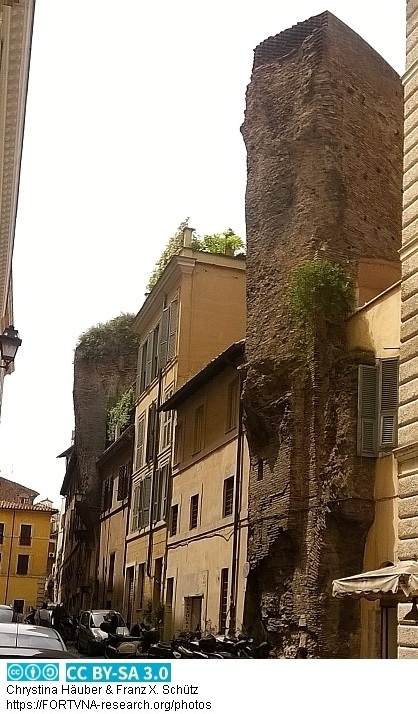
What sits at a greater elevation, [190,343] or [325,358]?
[190,343]

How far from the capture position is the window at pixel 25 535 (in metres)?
14.5

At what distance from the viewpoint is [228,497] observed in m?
12.0

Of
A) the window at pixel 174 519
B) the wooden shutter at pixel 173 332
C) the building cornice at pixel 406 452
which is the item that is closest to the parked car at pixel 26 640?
the building cornice at pixel 406 452

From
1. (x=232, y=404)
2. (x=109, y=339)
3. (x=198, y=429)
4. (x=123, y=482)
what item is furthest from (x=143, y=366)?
(x=232, y=404)

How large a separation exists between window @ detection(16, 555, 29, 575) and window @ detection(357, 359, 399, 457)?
7.28m

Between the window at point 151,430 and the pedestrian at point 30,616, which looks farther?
the window at point 151,430

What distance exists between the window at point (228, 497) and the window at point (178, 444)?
2037 millimetres

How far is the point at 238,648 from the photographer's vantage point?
401 inches

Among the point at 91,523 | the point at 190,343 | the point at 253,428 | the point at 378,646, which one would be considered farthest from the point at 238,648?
the point at 91,523

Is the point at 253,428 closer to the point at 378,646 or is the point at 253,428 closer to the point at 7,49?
the point at 378,646

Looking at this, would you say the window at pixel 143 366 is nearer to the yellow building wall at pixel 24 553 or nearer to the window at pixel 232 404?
the yellow building wall at pixel 24 553

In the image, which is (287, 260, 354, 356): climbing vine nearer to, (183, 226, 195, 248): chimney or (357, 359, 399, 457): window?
(357, 359, 399, 457): window
